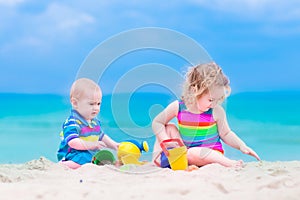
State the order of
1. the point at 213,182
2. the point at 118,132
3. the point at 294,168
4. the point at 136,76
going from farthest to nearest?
the point at 118,132 < the point at 136,76 < the point at 294,168 < the point at 213,182

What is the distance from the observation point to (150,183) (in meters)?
3.03

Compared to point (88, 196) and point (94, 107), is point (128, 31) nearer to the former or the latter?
point (94, 107)

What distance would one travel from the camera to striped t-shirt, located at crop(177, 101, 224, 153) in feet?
14.1

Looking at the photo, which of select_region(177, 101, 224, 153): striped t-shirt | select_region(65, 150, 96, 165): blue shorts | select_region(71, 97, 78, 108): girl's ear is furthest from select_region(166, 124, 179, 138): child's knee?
select_region(71, 97, 78, 108): girl's ear

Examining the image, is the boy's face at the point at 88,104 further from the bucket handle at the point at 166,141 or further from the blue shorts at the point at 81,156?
the bucket handle at the point at 166,141

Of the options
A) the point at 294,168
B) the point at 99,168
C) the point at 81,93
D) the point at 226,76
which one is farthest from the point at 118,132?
the point at 294,168

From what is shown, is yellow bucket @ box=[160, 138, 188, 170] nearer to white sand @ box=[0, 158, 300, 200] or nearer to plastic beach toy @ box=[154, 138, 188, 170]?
plastic beach toy @ box=[154, 138, 188, 170]

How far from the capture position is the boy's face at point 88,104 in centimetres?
425

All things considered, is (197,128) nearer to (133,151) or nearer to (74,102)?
(133,151)

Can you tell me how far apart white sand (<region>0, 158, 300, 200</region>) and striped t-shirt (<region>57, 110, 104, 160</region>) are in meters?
0.51

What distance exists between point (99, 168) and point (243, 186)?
1284mm

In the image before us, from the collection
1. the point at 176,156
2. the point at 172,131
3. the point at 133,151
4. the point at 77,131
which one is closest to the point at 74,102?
the point at 77,131

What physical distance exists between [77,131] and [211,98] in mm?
1136

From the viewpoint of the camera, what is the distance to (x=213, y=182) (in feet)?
9.62
